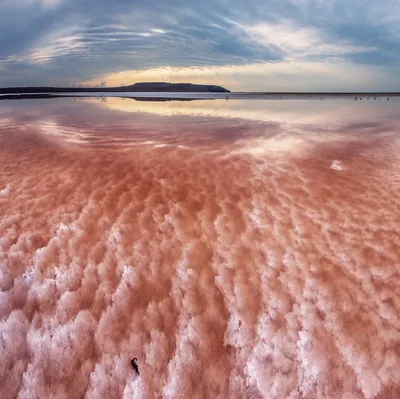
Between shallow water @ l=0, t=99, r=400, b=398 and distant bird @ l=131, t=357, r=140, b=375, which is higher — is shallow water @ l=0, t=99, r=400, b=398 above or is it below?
above

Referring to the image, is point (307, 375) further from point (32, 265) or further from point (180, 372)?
point (32, 265)

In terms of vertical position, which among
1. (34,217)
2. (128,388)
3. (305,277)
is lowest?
(128,388)

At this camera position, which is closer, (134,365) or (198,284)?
(134,365)

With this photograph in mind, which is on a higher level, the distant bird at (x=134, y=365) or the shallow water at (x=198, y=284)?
the shallow water at (x=198, y=284)

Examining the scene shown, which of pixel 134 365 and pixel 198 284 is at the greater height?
pixel 198 284

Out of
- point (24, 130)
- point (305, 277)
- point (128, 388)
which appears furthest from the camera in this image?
point (24, 130)

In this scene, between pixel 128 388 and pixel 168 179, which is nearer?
pixel 128 388

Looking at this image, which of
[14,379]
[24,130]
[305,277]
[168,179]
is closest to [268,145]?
[168,179]

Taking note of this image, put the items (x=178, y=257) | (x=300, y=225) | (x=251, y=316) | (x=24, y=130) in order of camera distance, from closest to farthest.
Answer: (x=251, y=316), (x=178, y=257), (x=300, y=225), (x=24, y=130)
